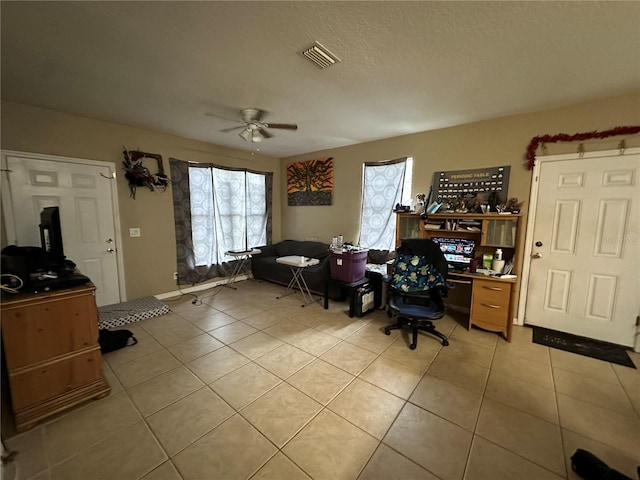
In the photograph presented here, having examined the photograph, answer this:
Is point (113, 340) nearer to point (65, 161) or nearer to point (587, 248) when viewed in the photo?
point (65, 161)

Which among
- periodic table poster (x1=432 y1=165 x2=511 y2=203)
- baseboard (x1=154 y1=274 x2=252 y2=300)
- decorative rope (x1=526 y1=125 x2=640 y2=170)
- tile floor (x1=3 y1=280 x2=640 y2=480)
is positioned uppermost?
decorative rope (x1=526 y1=125 x2=640 y2=170)

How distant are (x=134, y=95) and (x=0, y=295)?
209cm

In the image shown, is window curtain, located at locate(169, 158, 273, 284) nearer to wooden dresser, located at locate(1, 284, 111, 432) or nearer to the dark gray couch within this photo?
the dark gray couch

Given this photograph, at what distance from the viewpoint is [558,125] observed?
278cm

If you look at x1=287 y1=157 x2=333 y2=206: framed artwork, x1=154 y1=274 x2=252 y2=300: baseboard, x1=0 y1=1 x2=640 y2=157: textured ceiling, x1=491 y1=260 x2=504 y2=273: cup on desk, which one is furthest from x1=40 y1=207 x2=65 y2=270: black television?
x1=491 y1=260 x2=504 y2=273: cup on desk

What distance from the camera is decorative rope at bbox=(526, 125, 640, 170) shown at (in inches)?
97.3

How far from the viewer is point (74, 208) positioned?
3.17 meters

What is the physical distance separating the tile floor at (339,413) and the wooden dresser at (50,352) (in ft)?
0.40

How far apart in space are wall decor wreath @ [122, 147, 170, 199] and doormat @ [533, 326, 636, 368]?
A: 5345mm

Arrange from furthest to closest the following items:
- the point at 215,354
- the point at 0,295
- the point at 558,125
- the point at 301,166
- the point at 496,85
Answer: the point at 301,166, the point at 558,125, the point at 215,354, the point at 496,85, the point at 0,295

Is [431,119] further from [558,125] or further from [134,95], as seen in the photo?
[134,95]

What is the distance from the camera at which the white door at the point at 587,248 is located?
2547mm

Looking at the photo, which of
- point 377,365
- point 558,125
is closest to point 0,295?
point 377,365

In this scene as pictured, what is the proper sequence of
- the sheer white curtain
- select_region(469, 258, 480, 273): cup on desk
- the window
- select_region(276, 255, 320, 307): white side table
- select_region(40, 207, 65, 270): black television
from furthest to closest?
1. the sheer white curtain
2. the window
3. select_region(276, 255, 320, 307): white side table
4. select_region(469, 258, 480, 273): cup on desk
5. select_region(40, 207, 65, 270): black television
